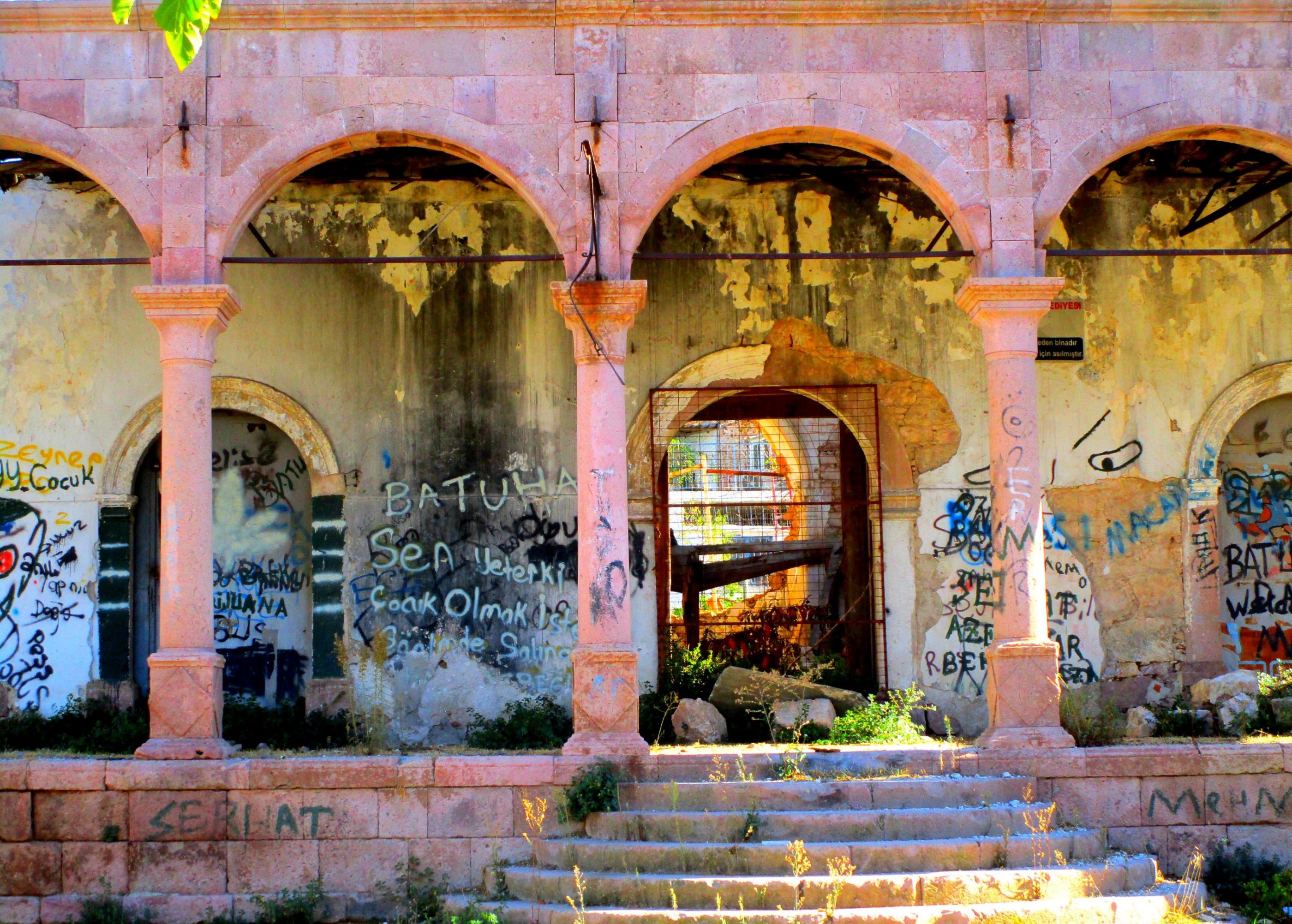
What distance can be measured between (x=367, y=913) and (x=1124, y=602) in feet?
24.7

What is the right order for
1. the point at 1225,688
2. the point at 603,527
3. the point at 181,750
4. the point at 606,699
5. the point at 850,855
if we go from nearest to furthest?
the point at 850,855
the point at 181,750
the point at 606,699
the point at 603,527
the point at 1225,688

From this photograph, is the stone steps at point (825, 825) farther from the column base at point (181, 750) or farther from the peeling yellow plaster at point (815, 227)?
the peeling yellow plaster at point (815, 227)

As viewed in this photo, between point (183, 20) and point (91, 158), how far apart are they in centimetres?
542

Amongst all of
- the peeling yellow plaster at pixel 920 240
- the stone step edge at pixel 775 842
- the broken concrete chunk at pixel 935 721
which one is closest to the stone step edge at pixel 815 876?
the stone step edge at pixel 775 842

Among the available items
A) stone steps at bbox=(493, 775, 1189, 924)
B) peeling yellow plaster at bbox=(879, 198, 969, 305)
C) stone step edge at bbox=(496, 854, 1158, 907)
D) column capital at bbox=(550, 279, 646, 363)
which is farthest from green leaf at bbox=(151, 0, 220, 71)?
peeling yellow plaster at bbox=(879, 198, 969, 305)

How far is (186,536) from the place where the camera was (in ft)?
30.8

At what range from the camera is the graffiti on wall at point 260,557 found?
41.3 feet

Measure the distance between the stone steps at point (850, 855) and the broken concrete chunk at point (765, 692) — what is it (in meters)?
2.56

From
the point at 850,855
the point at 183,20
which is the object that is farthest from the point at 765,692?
the point at 183,20

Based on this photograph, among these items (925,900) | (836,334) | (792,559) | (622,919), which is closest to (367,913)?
(622,919)

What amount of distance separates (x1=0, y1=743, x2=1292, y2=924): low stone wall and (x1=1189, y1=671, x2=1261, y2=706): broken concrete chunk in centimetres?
117

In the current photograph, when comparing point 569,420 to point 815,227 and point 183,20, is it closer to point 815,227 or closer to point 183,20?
point 815,227

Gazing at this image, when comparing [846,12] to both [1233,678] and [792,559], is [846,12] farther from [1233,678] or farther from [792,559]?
[792,559]

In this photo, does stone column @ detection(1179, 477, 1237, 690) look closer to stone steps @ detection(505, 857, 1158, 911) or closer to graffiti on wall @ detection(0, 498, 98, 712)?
stone steps @ detection(505, 857, 1158, 911)
